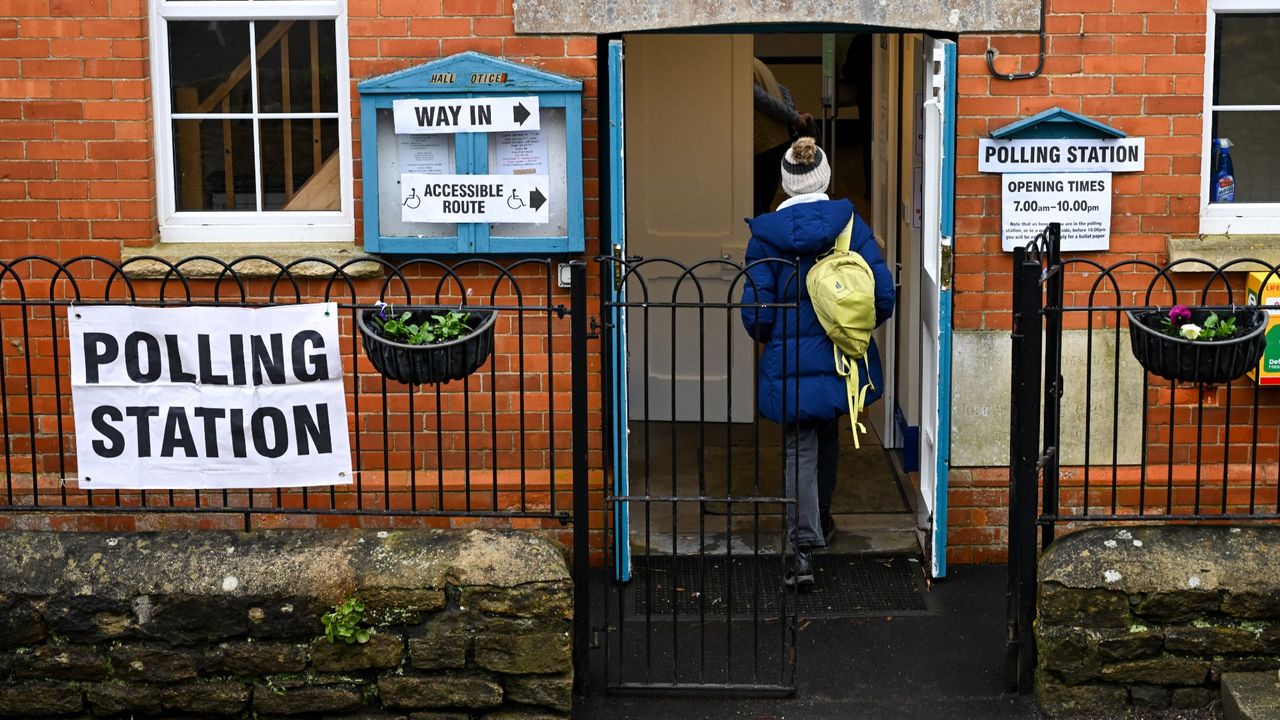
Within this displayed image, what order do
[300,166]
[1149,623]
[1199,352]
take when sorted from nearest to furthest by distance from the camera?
[1199,352], [1149,623], [300,166]

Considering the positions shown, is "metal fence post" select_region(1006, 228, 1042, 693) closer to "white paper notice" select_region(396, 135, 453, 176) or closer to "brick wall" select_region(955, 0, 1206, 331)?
"brick wall" select_region(955, 0, 1206, 331)

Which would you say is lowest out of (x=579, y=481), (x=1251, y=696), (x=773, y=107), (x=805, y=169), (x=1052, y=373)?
(x=1251, y=696)

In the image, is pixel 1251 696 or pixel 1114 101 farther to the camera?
pixel 1114 101

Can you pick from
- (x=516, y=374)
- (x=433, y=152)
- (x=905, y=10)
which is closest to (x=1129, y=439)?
(x=905, y=10)

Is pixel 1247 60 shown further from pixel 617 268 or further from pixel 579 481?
pixel 579 481

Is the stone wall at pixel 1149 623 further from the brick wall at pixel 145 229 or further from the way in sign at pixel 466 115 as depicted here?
the way in sign at pixel 466 115

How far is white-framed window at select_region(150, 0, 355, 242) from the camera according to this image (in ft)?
23.3

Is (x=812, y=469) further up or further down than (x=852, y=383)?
further down

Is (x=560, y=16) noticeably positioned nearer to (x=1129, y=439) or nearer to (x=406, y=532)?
(x=406, y=532)

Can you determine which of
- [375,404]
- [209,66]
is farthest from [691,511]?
[209,66]

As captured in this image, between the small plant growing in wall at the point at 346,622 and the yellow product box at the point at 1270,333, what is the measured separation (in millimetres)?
3827

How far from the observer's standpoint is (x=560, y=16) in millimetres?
6809

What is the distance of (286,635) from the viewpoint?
220 inches

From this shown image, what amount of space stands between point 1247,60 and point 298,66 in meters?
4.16
